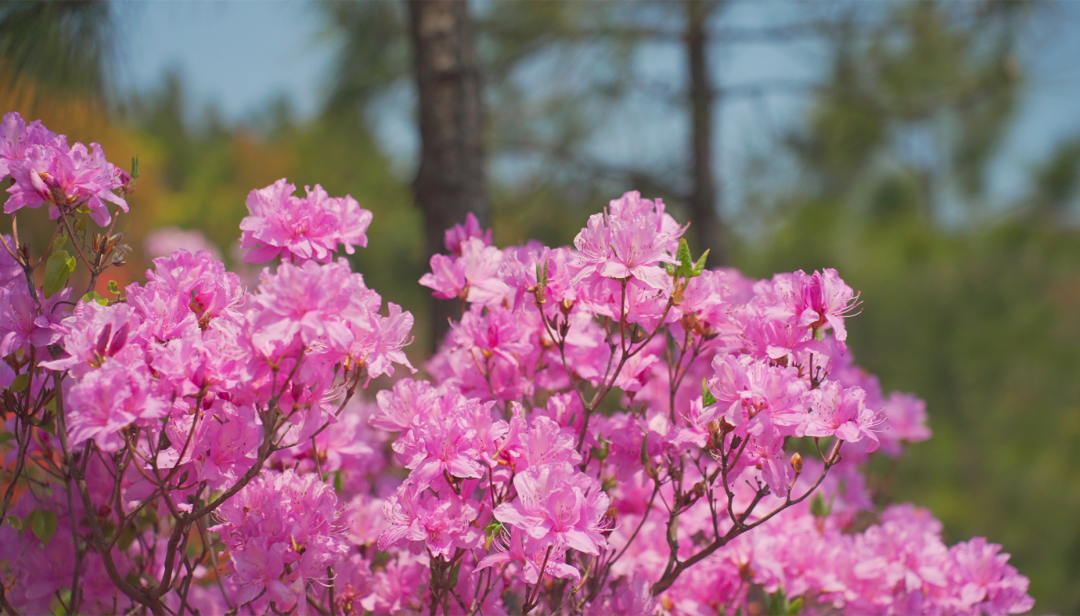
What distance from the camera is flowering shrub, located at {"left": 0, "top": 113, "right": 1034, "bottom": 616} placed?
3.16ft

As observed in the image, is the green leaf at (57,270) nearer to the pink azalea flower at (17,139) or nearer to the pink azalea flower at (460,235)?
the pink azalea flower at (17,139)

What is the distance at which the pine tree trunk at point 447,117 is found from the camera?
209 cm

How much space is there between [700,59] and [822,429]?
120 inches

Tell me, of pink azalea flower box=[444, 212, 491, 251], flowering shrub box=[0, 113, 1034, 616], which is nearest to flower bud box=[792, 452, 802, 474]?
flowering shrub box=[0, 113, 1034, 616]

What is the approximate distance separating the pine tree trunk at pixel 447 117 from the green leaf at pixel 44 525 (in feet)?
3.67

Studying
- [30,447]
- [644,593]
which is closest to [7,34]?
[30,447]

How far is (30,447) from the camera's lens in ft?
4.54

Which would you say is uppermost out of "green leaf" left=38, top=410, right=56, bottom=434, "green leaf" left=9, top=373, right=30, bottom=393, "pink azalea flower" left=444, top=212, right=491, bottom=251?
"pink azalea flower" left=444, top=212, right=491, bottom=251

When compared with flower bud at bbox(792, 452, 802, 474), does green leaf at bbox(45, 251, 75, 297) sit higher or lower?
lower

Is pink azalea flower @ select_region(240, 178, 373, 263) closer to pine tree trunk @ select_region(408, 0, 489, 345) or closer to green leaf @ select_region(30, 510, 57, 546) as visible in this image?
green leaf @ select_region(30, 510, 57, 546)

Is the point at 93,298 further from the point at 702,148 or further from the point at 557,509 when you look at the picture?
the point at 702,148

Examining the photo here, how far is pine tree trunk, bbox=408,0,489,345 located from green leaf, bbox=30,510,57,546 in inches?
44.1

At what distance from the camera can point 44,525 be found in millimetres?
1267

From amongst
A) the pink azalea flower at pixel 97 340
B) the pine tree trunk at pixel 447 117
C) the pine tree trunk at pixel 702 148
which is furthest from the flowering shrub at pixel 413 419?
the pine tree trunk at pixel 702 148
